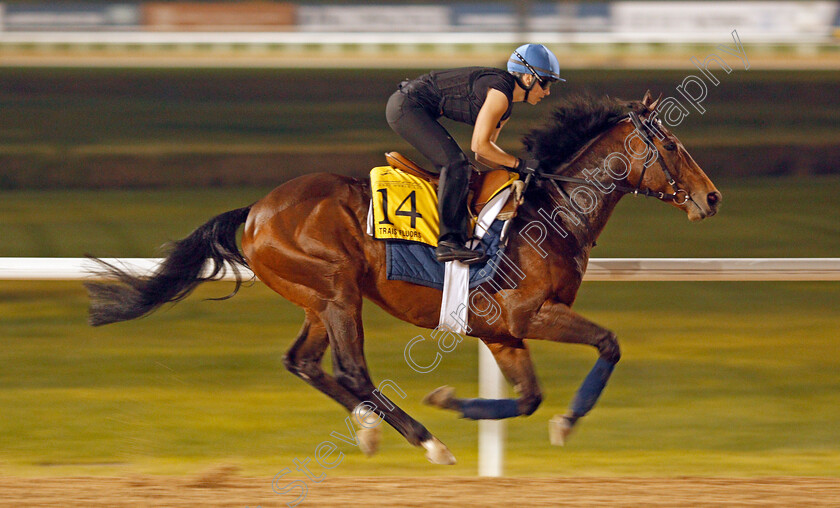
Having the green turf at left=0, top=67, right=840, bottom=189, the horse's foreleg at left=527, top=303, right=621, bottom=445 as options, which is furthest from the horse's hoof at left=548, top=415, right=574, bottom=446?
the green turf at left=0, top=67, right=840, bottom=189

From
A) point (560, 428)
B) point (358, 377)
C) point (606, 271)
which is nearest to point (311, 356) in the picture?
point (358, 377)

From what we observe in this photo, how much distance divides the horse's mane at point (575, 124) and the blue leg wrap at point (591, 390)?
743 mm

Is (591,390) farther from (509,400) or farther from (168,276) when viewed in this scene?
(168,276)

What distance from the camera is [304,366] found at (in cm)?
413

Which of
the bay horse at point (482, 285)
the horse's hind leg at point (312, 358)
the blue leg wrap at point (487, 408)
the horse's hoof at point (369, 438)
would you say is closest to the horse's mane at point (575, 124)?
the bay horse at point (482, 285)

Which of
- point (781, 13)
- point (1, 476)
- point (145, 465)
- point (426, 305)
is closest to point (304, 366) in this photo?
point (426, 305)

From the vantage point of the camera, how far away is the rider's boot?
3.79 metres

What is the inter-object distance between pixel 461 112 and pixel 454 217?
1.35 ft

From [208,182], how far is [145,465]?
9573 millimetres

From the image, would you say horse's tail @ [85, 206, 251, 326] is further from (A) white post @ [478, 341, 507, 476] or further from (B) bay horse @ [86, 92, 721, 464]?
(A) white post @ [478, 341, 507, 476]

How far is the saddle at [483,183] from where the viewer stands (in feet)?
12.8

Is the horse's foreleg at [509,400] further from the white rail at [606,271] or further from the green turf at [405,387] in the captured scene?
the green turf at [405,387]

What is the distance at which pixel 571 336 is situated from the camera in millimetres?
3850

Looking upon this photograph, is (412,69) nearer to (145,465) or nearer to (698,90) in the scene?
(698,90)
